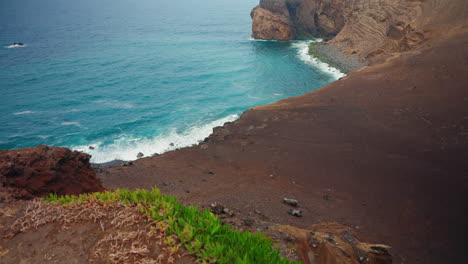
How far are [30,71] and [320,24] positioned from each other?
56360 mm

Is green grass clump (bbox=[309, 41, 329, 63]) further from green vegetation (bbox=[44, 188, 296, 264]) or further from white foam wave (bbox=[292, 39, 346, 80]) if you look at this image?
green vegetation (bbox=[44, 188, 296, 264])

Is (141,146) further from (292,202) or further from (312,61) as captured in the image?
(312,61)

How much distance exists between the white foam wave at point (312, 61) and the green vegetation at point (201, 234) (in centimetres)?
3929

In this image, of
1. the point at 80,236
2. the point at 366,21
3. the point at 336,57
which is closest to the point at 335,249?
the point at 80,236

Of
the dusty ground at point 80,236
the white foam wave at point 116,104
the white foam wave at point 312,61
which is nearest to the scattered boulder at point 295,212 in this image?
the dusty ground at point 80,236

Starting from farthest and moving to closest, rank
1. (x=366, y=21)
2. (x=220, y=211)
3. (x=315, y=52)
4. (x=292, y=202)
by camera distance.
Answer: (x=315, y=52) → (x=366, y=21) → (x=292, y=202) → (x=220, y=211)

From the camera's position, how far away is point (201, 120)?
30.1 m

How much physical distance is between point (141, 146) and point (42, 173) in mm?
18475

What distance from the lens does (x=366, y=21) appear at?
47.0 meters

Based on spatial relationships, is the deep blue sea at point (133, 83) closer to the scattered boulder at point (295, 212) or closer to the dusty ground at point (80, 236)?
the scattered boulder at point (295, 212)

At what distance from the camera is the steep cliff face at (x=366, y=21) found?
3119 centimetres

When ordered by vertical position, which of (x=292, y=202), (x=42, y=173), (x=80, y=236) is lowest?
(x=292, y=202)

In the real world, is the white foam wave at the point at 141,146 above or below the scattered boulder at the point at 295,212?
below

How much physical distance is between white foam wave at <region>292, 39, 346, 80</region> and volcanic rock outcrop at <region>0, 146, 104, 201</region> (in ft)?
125
